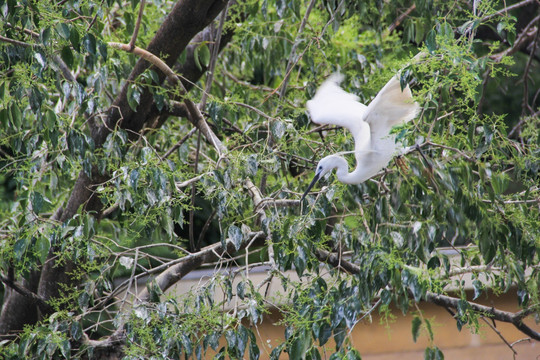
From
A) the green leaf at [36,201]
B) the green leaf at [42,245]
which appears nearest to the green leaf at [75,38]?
the green leaf at [36,201]

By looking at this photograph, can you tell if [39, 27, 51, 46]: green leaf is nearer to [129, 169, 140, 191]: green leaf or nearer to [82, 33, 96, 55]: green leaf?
[82, 33, 96, 55]: green leaf

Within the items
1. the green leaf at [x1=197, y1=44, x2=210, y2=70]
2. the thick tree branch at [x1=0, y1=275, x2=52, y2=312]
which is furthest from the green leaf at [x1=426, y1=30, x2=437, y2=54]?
the thick tree branch at [x1=0, y1=275, x2=52, y2=312]

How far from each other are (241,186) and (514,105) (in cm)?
405

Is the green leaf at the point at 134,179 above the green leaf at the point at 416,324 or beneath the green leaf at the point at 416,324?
above

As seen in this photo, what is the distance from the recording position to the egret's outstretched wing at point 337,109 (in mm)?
2500

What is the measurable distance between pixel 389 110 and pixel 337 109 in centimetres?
35

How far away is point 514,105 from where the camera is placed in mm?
5738

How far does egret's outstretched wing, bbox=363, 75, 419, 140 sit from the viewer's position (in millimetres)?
2123

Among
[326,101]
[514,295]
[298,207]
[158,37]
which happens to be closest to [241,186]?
[298,207]

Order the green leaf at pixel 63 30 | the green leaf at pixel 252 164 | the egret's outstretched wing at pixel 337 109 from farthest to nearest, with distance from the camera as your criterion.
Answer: the egret's outstretched wing at pixel 337 109, the green leaf at pixel 252 164, the green leaf at pixel 63 30

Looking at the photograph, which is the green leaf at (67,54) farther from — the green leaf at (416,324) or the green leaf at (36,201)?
the green leaf at (416,324)

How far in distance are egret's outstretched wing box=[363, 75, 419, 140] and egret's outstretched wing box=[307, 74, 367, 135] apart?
16 cm

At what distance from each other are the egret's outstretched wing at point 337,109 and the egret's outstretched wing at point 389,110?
0.53 feet

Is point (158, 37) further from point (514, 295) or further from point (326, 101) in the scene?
point (514, 295)
